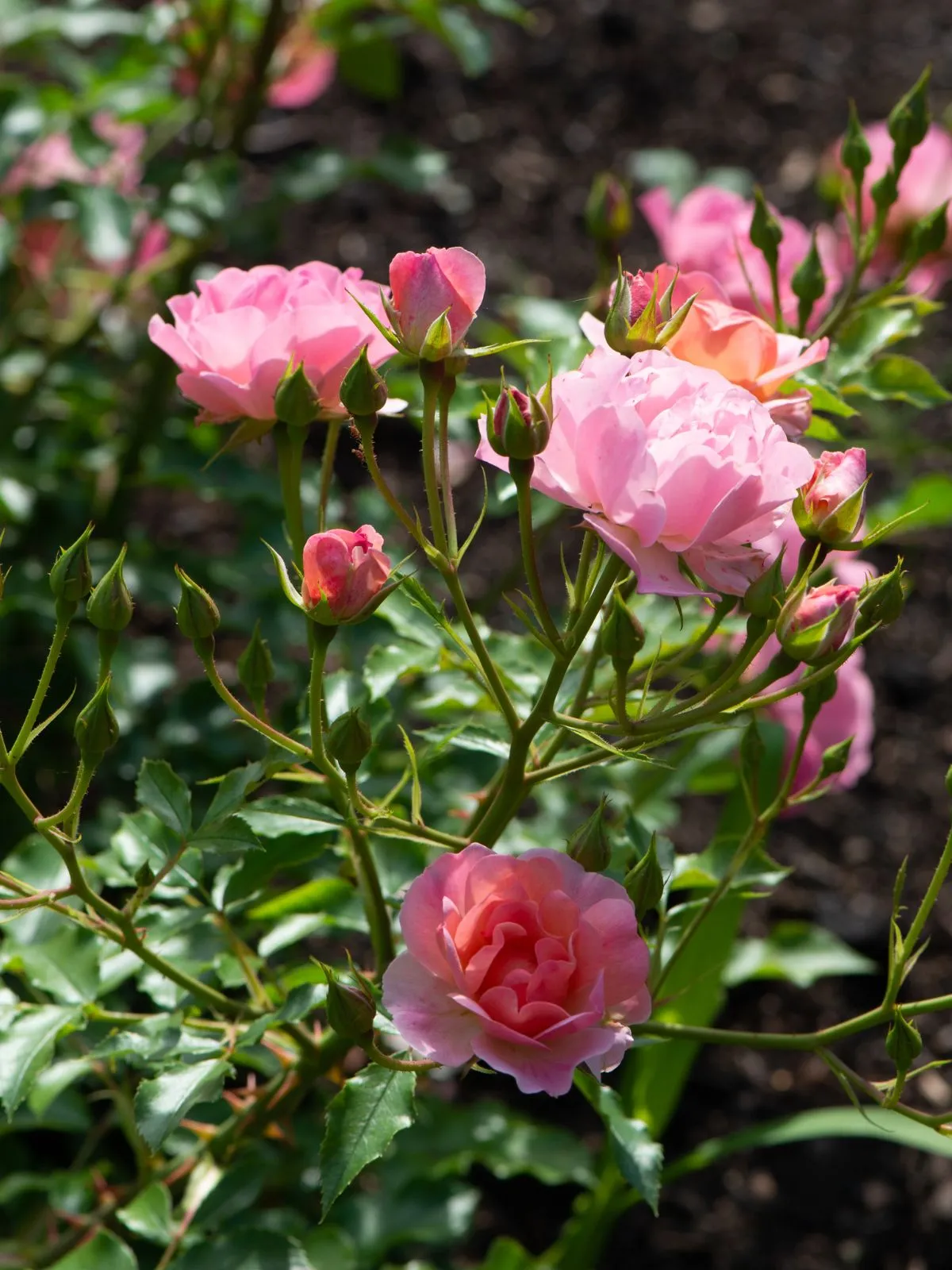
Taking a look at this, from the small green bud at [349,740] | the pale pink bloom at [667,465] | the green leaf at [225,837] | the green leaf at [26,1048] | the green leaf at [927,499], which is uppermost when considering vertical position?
the pale pink bloom at [667,465]

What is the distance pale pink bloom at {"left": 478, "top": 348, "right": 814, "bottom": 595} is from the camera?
71cm

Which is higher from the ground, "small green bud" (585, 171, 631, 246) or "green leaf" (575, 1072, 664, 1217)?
"small green bud" (585, 171, 631, 246)

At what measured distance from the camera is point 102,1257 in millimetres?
1028

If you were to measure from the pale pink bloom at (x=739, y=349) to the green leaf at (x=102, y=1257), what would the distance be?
73 centimetres

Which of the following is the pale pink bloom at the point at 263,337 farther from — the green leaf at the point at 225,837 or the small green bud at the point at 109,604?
the green leaf at the point at 225,837

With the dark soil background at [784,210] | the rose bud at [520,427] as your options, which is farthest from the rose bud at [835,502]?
the dark soil background at [784,210]

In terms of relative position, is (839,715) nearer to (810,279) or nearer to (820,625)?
(810,279)

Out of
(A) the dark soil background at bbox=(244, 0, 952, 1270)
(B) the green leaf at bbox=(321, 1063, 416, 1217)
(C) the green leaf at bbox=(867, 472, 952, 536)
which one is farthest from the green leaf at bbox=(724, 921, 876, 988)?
(B) the green leaf at bbox=(321, 1063, 416, 1217)

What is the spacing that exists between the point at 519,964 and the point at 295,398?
350 mm

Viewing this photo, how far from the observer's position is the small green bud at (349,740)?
30.7 inches

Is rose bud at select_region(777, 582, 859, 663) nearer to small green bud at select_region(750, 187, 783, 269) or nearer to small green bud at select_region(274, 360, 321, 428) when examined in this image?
small green bud at select_region(274, 360, 321, 428)

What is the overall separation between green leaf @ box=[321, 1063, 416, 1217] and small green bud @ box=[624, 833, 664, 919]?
0.55ft

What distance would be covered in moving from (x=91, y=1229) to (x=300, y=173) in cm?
123

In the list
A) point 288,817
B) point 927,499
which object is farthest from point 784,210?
point 288,817
